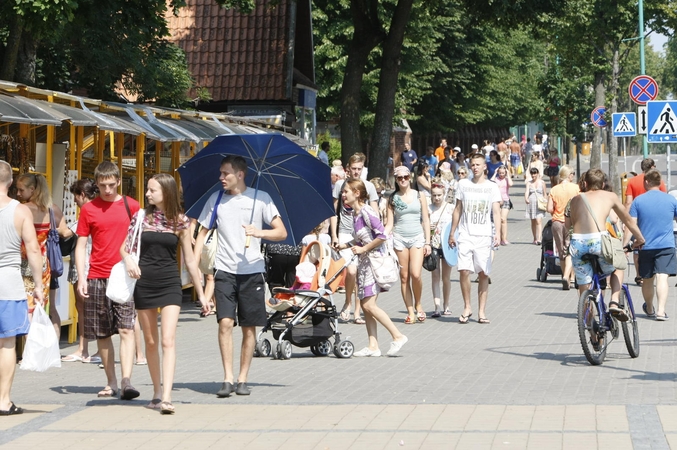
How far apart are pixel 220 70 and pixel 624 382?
27428 mm

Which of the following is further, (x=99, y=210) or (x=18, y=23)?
(x=18, y=23)

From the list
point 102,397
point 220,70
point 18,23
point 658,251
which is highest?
point 220,70

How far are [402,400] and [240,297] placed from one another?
1421mm

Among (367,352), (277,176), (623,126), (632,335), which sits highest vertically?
(623,126)

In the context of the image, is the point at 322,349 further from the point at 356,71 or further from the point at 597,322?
the point at 356,71

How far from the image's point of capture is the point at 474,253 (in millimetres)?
14672

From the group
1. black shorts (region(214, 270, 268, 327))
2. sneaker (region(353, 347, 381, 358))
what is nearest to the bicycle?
sneaker (region(353, 347, 381, 358))

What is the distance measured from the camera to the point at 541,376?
1048cm

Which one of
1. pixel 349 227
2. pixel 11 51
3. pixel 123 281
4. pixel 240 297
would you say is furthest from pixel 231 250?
pixel 11 51

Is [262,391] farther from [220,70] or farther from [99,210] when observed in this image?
[220,70]

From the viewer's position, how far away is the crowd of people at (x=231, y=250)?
8750mm

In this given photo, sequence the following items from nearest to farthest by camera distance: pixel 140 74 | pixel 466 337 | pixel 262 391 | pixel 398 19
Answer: pixel 262 391 < pixel 466 337 < pixel 140 74 < pixel 398 19

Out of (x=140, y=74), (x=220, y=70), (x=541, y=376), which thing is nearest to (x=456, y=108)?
(x=220, y=70)

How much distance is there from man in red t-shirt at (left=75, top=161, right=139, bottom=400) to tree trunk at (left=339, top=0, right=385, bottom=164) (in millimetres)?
18773
